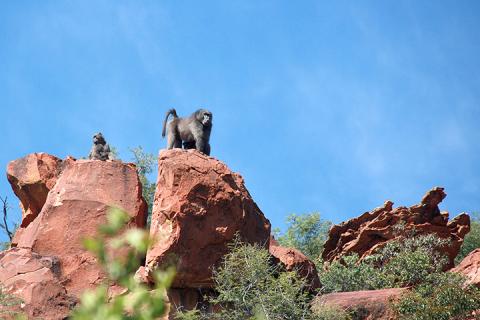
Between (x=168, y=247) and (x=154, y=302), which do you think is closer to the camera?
(x=154, y=302)

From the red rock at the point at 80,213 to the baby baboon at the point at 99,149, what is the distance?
1533 millimetres

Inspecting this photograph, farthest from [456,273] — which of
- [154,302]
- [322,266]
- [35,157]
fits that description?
[154,302]

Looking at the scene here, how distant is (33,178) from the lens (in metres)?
21.2

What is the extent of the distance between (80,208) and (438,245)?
1154 centimetres

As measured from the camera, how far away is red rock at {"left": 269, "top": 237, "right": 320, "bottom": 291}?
1919cm

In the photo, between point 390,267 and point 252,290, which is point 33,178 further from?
point 390,267

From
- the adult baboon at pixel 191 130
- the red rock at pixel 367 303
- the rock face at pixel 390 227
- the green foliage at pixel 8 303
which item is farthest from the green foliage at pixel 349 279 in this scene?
the green foliage at pixel 8 303

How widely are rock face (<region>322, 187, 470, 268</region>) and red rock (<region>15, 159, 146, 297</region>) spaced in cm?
893

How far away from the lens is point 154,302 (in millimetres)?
2971

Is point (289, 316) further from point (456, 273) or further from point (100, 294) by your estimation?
point (100, 294)

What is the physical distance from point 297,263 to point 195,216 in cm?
337

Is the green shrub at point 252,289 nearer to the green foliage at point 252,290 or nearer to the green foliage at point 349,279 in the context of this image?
the green foliage at point 252,290

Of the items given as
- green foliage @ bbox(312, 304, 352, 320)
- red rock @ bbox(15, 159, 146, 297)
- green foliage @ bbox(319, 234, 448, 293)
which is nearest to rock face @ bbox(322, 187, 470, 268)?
green foliage @ bbox(319, 234, 448, 293)

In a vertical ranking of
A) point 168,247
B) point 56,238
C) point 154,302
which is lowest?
point 154,302
